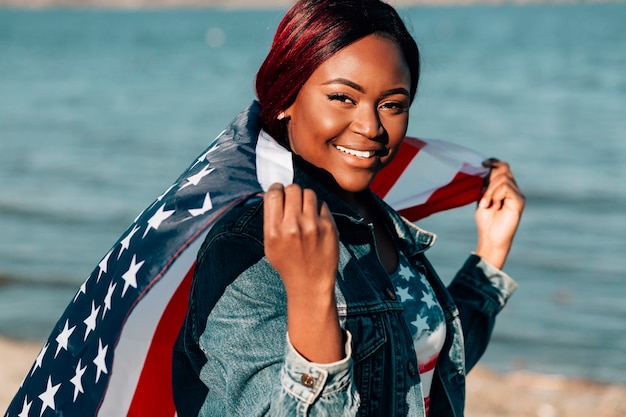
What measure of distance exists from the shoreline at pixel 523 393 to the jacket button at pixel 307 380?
184 inches

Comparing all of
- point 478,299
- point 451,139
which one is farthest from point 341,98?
point 451,139

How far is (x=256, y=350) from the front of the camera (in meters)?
1.98

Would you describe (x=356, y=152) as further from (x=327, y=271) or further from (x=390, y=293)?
(x=327, y=271)

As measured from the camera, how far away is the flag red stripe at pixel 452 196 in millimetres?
3572

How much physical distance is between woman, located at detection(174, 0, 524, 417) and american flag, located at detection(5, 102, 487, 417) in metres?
0.11

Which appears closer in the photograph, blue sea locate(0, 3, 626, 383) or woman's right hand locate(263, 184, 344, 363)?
woman's right hand locate(263, 184, 344, 363)

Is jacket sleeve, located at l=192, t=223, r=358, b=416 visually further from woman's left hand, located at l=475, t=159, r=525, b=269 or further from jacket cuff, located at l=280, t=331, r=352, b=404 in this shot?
woman's left hand, located at l=475, t=159, r=525, b=269

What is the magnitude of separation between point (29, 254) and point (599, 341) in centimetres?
640

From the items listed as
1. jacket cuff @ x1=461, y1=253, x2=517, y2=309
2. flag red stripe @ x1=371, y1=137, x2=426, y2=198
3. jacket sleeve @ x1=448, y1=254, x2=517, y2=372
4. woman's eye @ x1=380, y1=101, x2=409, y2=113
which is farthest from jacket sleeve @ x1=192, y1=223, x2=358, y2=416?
flag red stripe @ x1=371, y1=137, x2=426, y2=198

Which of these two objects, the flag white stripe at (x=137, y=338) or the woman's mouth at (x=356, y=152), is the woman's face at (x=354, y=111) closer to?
the woman's mouth at (x=356, y=152)

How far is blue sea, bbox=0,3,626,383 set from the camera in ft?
29.1

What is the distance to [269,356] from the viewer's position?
1.98m

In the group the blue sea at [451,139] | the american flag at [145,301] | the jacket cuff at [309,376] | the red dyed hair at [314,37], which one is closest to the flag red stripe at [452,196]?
the blue sea at [451,139]

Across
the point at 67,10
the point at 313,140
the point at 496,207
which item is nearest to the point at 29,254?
the point at 496,207
